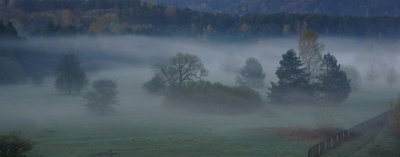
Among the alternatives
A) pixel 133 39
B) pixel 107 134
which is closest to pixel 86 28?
pixel 133 39

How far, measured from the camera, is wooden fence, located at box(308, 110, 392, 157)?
45.9 meters

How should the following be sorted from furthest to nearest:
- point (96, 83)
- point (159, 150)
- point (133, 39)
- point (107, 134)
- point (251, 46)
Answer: point (251, 46)
point (133, 39)
point (96, 83)
point (107, 134)
point (159, 150)

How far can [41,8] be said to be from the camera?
655 feet

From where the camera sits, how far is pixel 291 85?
89062 mm

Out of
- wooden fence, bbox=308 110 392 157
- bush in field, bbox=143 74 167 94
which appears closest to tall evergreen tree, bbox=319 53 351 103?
wooden fence, bbox=308 110 392 157

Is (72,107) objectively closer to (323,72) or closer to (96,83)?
(96,83)

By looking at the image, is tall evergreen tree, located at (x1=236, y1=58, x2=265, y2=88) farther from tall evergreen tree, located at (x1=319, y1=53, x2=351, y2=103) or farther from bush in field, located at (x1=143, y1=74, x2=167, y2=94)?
tall evergreen tree, located at (x1=319, y1=53, x2=351, y2=103)

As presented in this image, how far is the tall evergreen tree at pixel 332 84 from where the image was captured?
86125 mm

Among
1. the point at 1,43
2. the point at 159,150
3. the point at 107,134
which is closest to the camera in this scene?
the point at 159,150

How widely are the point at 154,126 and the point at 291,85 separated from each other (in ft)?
106

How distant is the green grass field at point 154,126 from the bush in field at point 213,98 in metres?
1.86

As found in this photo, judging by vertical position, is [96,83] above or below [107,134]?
above

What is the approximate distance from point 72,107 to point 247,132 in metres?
28.1

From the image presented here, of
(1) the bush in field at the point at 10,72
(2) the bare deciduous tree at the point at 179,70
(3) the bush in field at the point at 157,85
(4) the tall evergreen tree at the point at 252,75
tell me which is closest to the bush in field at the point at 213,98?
(2) the bare deciduous tree at the point at 179,70
